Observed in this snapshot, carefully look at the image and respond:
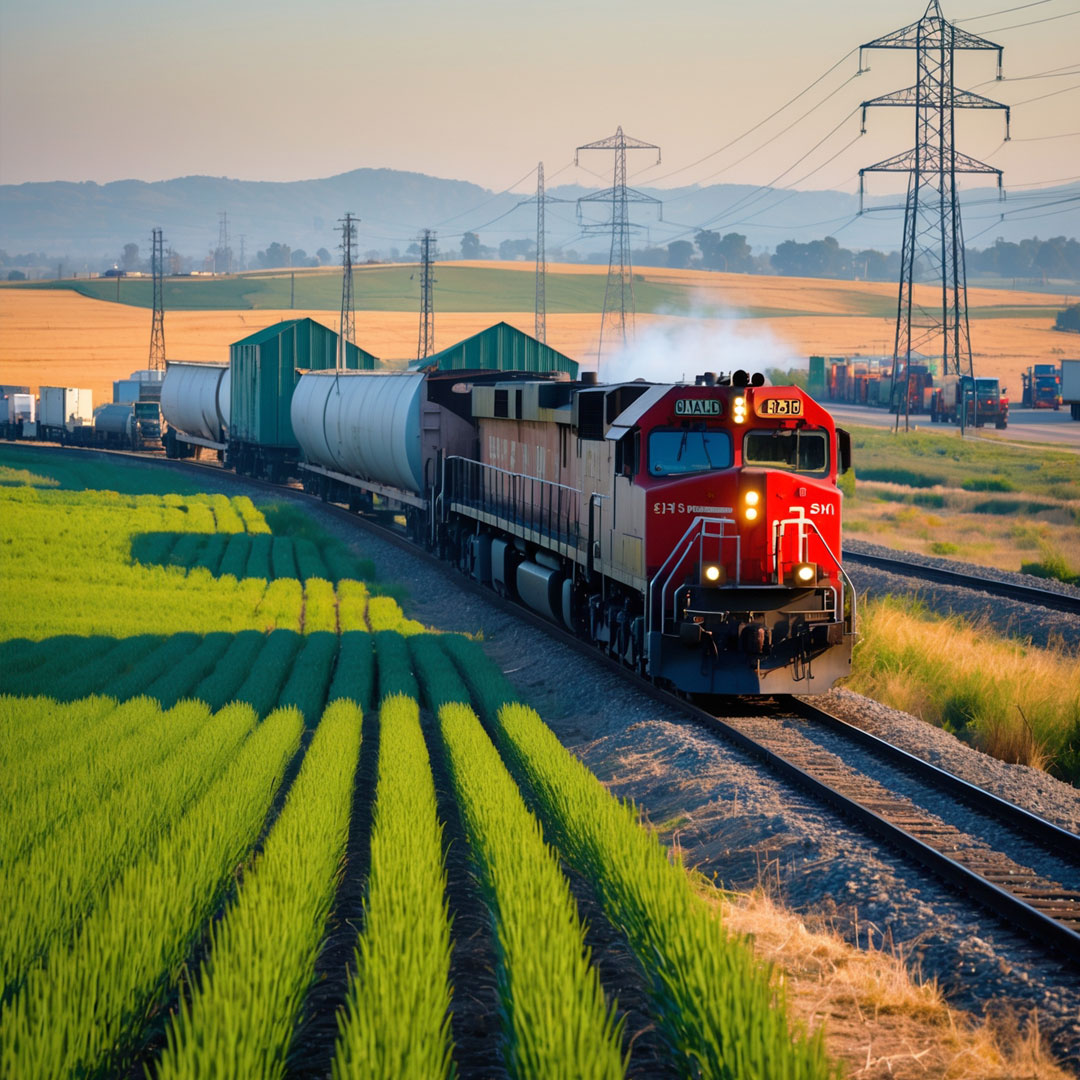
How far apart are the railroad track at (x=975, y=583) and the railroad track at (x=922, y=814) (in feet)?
30.3

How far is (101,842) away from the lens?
9562 millimetres

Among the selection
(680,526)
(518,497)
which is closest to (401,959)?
(680,526)

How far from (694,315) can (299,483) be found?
428 feet

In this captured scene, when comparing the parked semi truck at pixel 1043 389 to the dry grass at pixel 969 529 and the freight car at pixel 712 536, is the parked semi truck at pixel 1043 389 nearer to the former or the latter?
the dry grass at pixel 969 529

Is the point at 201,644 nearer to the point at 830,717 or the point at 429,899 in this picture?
the point at 830,717

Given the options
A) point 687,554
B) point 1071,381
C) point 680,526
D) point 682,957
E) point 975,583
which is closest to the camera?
point 682,957

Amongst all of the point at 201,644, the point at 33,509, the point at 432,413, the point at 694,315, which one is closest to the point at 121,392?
the point at 33,509

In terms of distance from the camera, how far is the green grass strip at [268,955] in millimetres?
6020

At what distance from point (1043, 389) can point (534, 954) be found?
97450 mm

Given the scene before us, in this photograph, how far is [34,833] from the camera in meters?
9.95

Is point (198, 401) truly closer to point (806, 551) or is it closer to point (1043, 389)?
point (806, 551)

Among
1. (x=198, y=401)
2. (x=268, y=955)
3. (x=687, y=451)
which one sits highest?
(x=198, y=401)

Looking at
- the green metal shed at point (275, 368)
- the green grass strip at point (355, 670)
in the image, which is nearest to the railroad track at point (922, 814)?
the green grass strip at point (355, 670)

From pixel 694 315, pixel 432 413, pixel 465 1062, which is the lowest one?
pixel 465 1062
